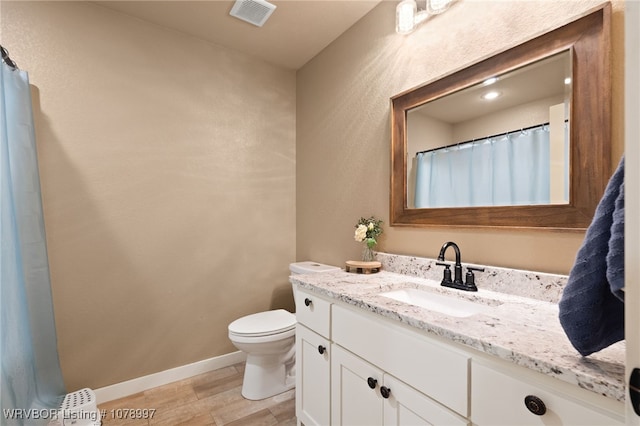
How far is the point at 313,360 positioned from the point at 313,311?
0.23 m

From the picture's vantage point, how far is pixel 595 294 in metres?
0.58

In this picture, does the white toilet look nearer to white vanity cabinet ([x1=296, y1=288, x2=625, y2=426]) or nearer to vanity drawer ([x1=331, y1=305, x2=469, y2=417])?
white vanity cabinet ([x1=296, y1=288, x2=625, y2=426])

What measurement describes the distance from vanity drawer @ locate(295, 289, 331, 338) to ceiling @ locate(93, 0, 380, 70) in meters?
1.75

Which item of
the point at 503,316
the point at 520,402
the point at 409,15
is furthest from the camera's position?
the point at 409,15

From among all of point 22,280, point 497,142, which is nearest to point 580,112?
point 497,142

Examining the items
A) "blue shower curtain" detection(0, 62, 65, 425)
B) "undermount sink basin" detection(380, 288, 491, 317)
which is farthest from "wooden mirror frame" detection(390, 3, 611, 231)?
"blue shower curtain" detection(0, 62, 65, 425)

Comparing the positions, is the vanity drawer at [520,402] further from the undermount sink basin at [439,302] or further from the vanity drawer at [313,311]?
the vanity drawer at [313,311]

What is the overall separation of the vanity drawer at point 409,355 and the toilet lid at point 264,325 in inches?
26.8

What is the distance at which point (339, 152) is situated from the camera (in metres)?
2.17

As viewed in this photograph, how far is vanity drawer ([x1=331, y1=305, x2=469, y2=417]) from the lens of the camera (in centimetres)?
82

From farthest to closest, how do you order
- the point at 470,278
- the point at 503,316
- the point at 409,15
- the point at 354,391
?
1. the point at 409,15
2. the point at 470,278
3. the point at 354,391
4. the point at 503,316

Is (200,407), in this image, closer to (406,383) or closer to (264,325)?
(264,325)

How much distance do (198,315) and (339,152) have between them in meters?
1.60

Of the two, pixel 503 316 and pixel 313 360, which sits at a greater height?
pixel 503 316
